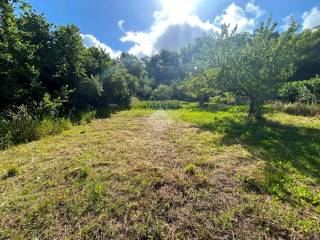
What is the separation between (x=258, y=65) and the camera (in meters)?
7.91

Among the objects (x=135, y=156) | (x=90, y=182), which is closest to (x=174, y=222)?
(x=90, y=182)

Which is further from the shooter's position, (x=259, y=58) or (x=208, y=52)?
(x=208, y=52)

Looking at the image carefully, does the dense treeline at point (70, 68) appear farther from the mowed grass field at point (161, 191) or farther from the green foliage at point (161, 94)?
the green foliage at point (161, 94)

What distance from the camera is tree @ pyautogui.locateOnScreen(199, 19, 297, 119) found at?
25.1 feet

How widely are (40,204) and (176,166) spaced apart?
83.2 inches

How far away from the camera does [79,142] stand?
17.8 feet

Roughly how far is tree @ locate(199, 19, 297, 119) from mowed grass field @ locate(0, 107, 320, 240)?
354cm

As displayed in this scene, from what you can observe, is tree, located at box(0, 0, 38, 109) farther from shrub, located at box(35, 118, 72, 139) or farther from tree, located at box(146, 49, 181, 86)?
tree, located at box(146, 49, 181, 86)

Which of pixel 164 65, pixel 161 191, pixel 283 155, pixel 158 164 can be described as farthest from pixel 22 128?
pixel 164 65

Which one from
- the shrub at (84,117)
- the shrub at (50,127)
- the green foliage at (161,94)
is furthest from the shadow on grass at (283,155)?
the green foliage at (161,94)

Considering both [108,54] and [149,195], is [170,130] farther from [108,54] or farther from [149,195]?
[108,54]

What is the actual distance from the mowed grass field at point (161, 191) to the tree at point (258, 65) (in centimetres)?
354

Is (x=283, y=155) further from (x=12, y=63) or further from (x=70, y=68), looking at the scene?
(x=70, y=68)

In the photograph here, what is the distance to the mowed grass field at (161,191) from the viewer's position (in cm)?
221
